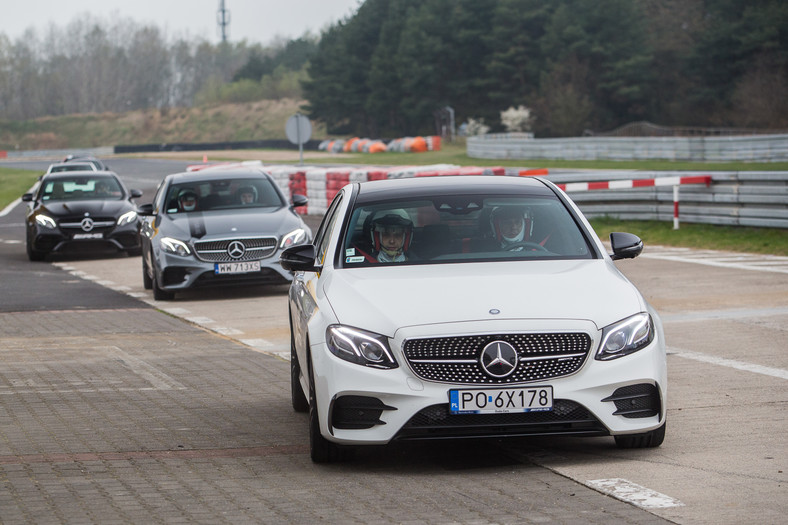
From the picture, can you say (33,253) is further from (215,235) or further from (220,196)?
(215,235)

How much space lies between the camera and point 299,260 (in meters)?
7.68

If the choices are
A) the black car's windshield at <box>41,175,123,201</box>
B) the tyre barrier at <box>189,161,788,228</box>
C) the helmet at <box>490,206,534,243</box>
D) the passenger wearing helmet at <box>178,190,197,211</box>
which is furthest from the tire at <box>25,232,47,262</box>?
the helmet at <box>490,206,534,243</box>

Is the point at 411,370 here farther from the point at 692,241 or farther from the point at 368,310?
the point at 692,241

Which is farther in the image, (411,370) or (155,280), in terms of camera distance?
(155,280)

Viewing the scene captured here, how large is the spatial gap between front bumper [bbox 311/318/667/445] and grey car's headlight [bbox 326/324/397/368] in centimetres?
3

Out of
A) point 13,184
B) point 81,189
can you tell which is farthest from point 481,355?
point 13,184

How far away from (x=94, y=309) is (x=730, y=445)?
10.3 m

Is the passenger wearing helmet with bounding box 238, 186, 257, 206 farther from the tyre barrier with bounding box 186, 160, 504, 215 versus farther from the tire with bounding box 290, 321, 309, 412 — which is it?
the tyre barrier with bounding box 186, 160, 504, 215

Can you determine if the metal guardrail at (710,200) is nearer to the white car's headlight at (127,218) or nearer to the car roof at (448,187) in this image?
the white car's headlight at (127,218)

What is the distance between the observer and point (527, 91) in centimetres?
9688

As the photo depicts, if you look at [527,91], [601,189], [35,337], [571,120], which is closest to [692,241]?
[601,189]

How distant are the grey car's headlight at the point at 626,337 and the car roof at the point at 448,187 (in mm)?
1484

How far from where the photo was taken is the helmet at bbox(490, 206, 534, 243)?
754 cm

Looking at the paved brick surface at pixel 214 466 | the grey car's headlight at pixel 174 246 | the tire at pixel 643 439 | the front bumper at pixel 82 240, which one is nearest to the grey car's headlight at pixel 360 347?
the paved brick surface at pixel 214 466
